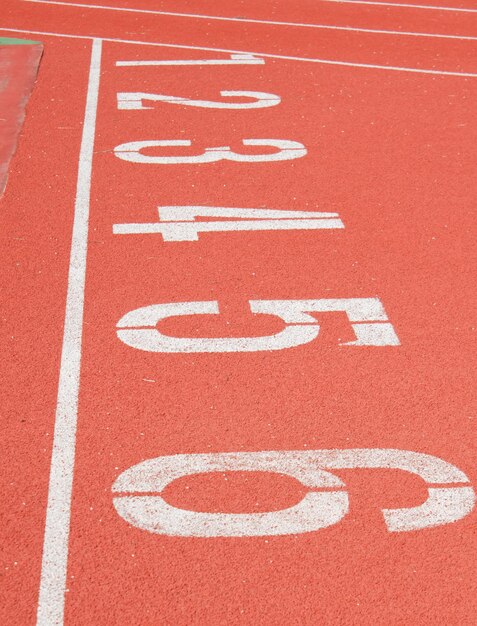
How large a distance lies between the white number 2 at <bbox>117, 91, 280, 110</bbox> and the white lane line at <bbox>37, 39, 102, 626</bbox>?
113 inches

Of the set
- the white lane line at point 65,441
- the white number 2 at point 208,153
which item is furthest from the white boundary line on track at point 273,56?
the white lane line at point 65,441

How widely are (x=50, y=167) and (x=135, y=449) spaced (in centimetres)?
481

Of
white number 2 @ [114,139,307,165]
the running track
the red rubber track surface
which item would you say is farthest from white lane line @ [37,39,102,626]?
the red rubber track surface

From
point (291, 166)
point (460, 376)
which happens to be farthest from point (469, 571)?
point (291, 166)

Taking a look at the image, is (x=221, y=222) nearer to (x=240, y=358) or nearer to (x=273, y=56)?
(x=240, y=358)

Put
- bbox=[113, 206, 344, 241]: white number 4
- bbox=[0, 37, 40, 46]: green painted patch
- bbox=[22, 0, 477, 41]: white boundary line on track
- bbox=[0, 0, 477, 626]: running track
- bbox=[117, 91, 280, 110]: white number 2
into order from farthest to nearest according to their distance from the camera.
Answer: bbox=[22, 0, 477, 41]: white boundary line on track, bbox=[0, 37, 40, 46]: green painted patch, bbox=[117, 91, 280, 110]: white number 2, bbox=[113, 206, 344, 241]: white number 4, bbox=[0, 0, 477, 626]: running track

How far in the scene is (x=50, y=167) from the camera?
9.58 m

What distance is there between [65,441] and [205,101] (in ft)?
23.0

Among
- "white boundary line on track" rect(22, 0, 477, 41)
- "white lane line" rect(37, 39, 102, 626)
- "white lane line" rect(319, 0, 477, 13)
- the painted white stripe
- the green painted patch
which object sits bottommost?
"white lane line" rect(37, 39, 102, 626)

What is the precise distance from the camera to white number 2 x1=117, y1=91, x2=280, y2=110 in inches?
455

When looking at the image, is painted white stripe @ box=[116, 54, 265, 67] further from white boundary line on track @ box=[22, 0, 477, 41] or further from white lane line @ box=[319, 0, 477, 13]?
white lane line @ box=[319, 0, 477, 13]

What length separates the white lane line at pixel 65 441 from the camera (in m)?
4.43

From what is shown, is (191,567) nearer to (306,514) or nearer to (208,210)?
(306,514)

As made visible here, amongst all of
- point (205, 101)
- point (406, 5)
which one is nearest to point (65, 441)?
point (205, 101)
